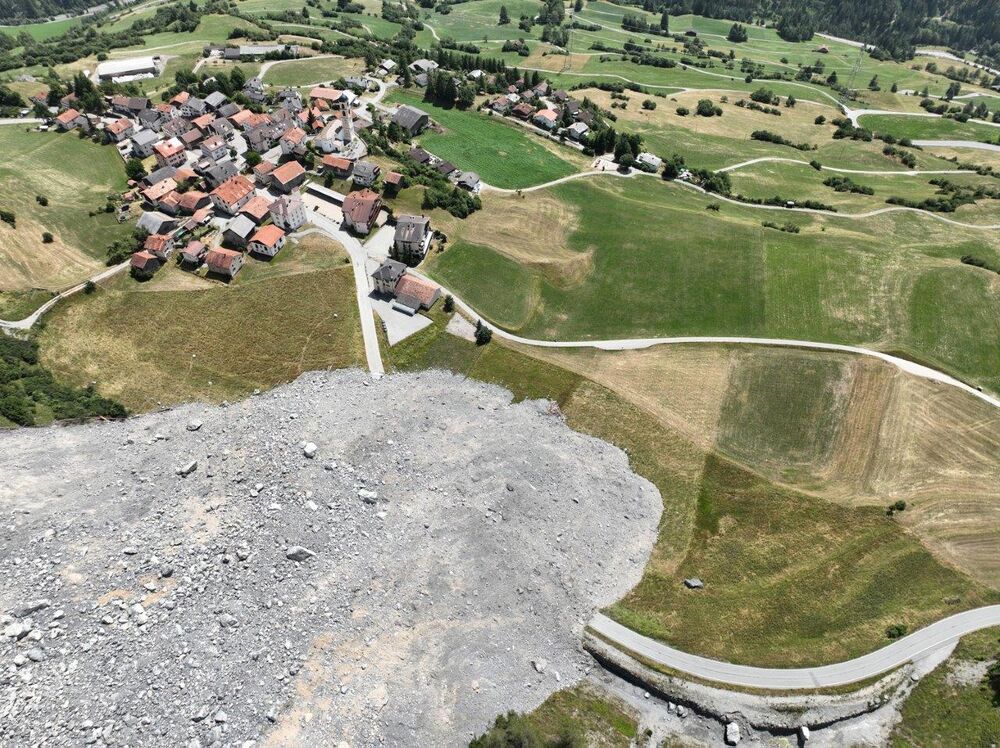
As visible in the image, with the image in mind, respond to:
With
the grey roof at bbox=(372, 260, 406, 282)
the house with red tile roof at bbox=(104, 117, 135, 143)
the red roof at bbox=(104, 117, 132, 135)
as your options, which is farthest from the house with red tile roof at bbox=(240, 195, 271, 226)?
the house with red tile roof at bbox=(104, 117, 135, 143)

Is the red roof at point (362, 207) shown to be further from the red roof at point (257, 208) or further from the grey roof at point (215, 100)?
the grey roof at point (215, 100)

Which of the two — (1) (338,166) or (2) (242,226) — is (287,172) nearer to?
(1) (338,166)

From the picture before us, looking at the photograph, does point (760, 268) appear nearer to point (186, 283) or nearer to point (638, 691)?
point (638, 691)

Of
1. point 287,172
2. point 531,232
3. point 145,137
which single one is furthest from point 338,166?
point 145,137

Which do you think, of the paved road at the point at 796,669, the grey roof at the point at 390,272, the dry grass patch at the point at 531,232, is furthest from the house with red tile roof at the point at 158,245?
the paved road at the point at 796,669

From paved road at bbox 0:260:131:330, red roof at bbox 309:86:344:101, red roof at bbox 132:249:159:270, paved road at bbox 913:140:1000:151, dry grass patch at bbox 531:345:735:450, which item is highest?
red roof at bbox 309:86:344:101

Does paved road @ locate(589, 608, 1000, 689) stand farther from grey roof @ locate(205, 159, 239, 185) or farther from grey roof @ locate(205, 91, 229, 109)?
grey roof @ locate(205, 91, 229, 109)
